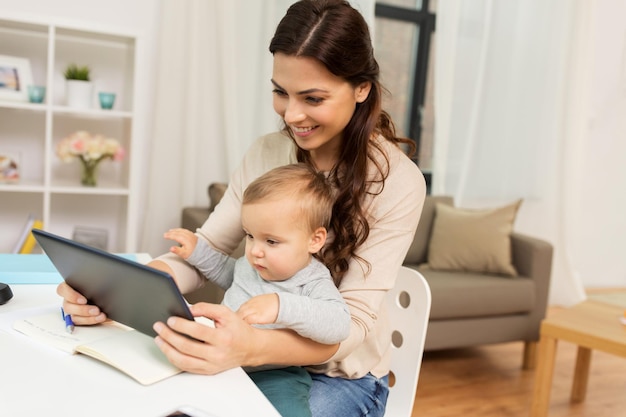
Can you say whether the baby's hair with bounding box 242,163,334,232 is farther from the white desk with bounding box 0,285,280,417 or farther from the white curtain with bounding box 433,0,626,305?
the white curtain with bounding box 433,0,626,305

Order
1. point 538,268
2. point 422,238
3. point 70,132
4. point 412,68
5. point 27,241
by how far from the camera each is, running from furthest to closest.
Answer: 1. point 412,68
2. point 422,238
3. point 538,268
4. point 70,132
5. point 27,241

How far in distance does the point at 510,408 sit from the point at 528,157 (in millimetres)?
2196

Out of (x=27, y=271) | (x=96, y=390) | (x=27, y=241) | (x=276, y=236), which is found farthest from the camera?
(x=27, y=241)

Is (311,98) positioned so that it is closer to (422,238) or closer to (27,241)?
(27,241)

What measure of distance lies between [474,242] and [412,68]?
5.54ft

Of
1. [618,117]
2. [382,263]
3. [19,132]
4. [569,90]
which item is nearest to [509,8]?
[569,90]

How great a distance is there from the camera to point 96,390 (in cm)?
81

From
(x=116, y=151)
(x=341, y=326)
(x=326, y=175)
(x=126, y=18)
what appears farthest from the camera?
(x=126, y=18)

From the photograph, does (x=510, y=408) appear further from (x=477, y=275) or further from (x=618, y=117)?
(x=618, y=117)

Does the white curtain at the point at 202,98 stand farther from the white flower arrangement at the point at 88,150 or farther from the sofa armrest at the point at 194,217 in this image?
the white flower arrangement at the point at 88,150

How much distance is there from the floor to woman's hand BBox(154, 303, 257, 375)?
1.76 m

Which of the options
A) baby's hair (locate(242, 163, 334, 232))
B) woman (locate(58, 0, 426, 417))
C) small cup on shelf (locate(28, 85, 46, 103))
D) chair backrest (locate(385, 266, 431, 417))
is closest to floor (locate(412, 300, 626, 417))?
chair backrest (locate(385, 266, 431, 417))

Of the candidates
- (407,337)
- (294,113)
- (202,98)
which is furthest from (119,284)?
(202,98)

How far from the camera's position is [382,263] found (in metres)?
1.21
